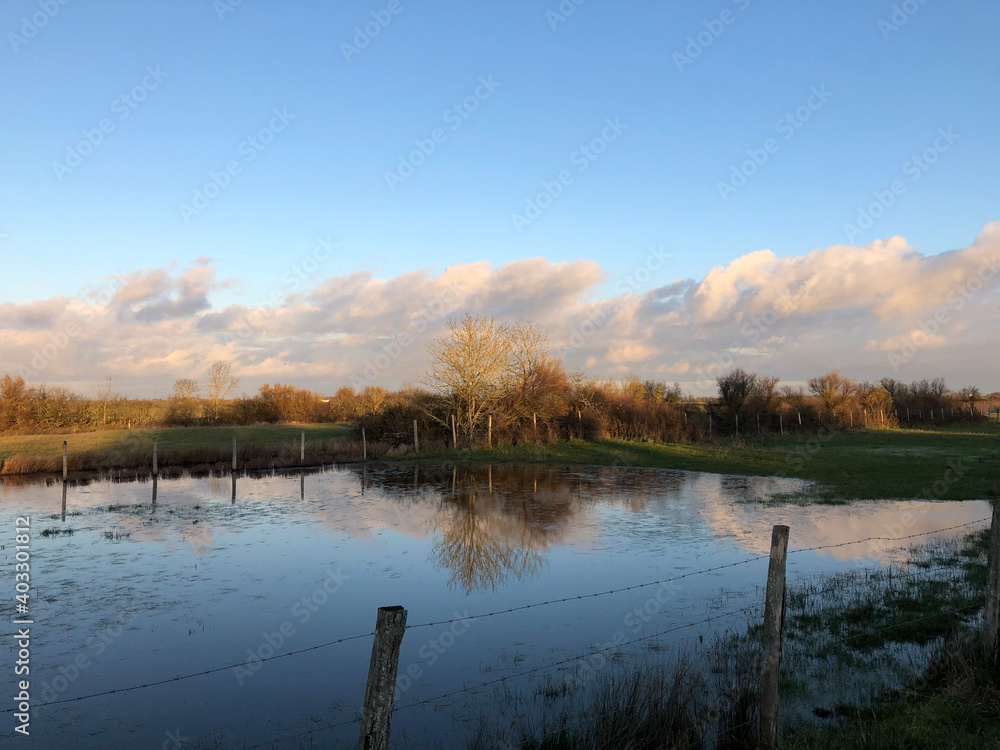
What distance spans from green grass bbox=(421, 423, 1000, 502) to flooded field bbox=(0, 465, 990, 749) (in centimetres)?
230

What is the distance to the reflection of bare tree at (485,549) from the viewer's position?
10.1 meters

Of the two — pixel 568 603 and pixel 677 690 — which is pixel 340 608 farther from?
pixel 677 690

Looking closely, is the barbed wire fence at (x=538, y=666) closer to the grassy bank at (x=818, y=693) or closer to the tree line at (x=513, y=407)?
the grassy bank at (x=818, y=693)

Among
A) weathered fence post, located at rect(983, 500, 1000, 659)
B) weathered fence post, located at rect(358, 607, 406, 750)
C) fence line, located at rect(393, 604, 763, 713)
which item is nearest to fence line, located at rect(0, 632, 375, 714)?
fence line, located at rect(393, 604, 763, 713)

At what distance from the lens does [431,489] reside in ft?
68.8

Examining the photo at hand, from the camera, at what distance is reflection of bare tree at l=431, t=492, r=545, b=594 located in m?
10.1

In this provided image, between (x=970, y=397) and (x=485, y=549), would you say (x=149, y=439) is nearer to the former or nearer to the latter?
(x=485, y=549)

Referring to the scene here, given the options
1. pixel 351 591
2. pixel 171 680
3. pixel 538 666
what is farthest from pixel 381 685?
pixel 351 591

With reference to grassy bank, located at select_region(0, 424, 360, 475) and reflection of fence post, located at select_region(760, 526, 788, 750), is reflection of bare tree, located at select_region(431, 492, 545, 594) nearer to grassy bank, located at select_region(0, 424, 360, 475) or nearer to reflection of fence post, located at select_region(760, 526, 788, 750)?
reflection of fence post, located at select_region(760, 526, 788, 750)

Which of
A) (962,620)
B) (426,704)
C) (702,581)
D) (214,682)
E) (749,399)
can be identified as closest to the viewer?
(426,704)

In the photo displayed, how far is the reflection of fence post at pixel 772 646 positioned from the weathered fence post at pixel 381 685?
2.63m

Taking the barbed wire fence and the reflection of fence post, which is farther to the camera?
the reflection of fence post

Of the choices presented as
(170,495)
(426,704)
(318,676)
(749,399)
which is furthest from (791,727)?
(749,399)

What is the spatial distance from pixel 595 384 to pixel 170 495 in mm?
26887
